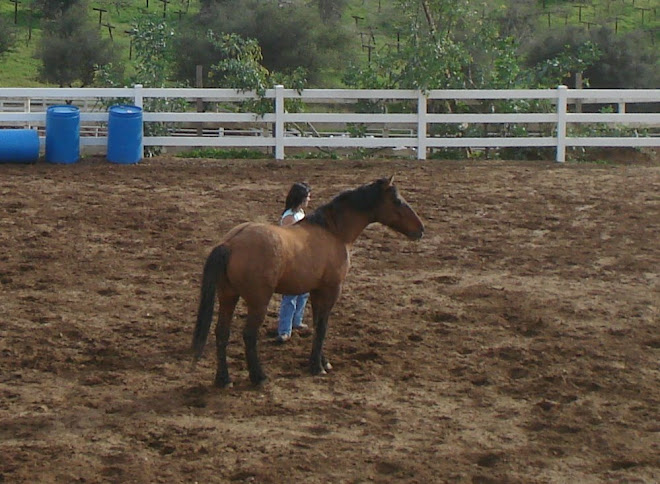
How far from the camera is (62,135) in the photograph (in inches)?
596

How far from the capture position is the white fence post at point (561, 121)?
53.5 feet

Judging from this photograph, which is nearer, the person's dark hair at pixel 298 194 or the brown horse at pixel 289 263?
the brown horse at pixel 289 263

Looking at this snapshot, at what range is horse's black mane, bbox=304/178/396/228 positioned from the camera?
7.87 metres

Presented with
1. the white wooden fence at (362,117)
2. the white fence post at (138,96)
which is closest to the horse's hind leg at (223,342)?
the white wooden fence at (362,117)

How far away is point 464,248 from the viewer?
453 inches

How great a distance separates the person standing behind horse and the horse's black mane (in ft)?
1.25

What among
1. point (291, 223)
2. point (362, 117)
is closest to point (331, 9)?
point (362, 117)

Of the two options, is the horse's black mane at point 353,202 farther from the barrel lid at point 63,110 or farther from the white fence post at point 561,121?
the white fence post at point 561,121

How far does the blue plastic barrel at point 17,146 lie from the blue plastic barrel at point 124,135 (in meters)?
1.07

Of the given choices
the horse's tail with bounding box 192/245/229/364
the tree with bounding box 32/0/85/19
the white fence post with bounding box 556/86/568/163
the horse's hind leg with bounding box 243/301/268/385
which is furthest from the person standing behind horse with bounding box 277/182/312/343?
the tree with bounding box 32/0/85/19

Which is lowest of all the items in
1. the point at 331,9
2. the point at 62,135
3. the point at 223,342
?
the point at 223,342

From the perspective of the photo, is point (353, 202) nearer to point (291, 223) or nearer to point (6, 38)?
point (291, 223)

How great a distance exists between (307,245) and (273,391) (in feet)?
3.52

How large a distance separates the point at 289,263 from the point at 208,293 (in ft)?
2.17
